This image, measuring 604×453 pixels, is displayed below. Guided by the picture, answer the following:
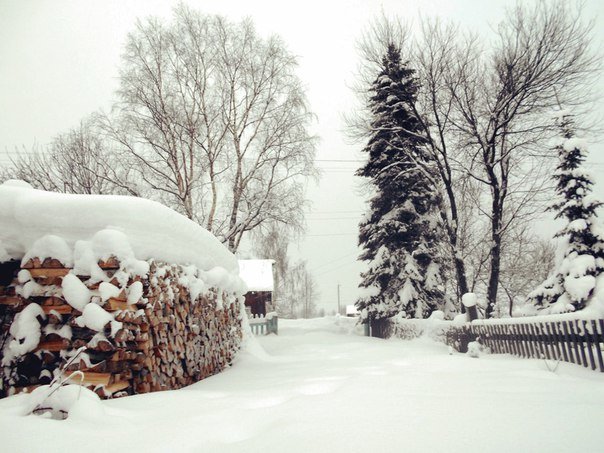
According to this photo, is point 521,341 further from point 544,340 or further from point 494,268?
point 494,268

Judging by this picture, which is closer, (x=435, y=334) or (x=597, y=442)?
(x=597, y=442)

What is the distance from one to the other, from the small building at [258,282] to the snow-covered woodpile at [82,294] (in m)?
19.4

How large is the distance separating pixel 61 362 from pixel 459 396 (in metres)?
2.95

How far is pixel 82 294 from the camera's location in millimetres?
2713

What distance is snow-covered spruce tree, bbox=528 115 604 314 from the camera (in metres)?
7.69

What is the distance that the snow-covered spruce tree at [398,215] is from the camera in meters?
12.9

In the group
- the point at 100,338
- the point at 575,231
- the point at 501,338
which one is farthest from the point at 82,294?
the point at 575,231

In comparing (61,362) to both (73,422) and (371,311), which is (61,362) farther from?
(371,311)

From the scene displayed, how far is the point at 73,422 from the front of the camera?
1.65m

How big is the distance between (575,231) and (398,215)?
6.45 m

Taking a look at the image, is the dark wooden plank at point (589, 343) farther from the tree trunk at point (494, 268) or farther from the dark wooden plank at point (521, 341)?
the tree trunk at point (494, 268)

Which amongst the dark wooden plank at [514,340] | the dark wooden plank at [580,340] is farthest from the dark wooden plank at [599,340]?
the dark wooden plank at [514,340]

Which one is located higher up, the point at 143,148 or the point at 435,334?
the point at 143,148

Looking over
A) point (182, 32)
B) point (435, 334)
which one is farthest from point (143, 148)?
point (435, 334)
